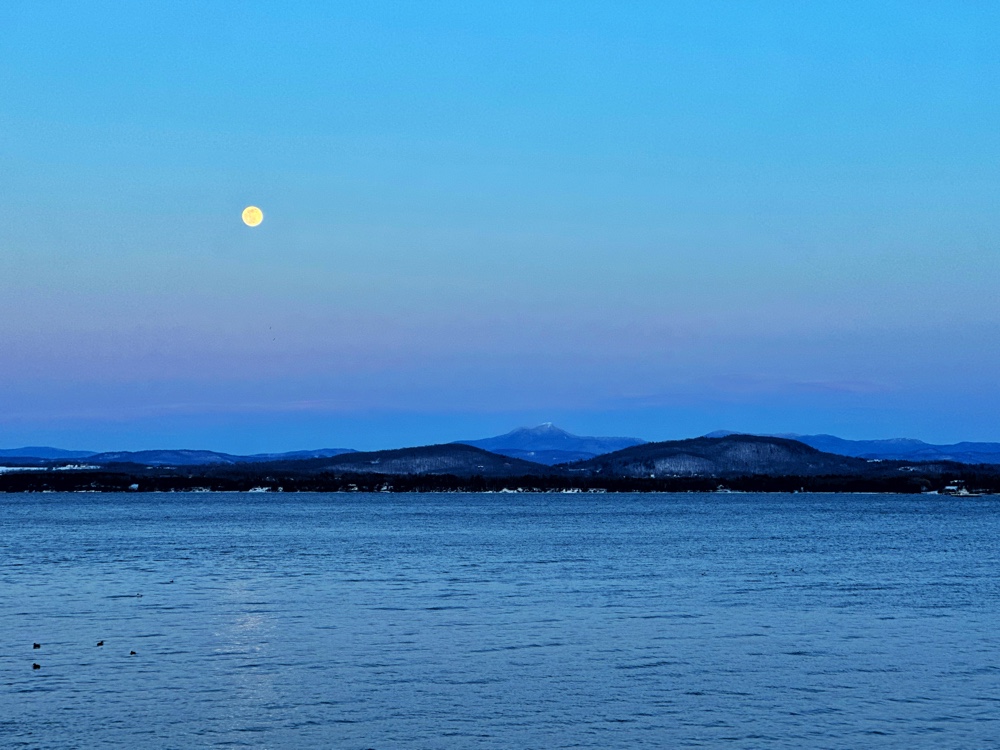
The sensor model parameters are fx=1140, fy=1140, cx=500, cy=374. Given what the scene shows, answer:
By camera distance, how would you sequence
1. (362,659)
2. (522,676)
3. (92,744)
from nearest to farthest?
(92,744) < (522,676) < (362,659)

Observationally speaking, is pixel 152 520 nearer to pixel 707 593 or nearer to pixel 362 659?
pixel 707 593

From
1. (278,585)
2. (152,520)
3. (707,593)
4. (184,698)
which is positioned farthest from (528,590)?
(152,520)

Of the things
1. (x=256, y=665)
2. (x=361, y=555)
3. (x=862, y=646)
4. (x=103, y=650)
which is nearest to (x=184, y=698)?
(x=256, y=665)

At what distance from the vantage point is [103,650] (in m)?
39.0

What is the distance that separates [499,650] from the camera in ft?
127

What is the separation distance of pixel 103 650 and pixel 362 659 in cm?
915

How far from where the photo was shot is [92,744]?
88.0 ft

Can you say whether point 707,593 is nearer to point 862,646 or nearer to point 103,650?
point 862,646

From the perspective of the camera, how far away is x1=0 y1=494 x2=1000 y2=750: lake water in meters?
28.6

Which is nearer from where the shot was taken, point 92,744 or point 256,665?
point 92,744

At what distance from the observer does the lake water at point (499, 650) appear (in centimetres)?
2862

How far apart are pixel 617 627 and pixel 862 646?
362 inches

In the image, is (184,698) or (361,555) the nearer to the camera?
(184,698)

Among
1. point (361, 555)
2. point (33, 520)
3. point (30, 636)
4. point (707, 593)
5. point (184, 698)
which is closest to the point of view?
point (184, 698)
